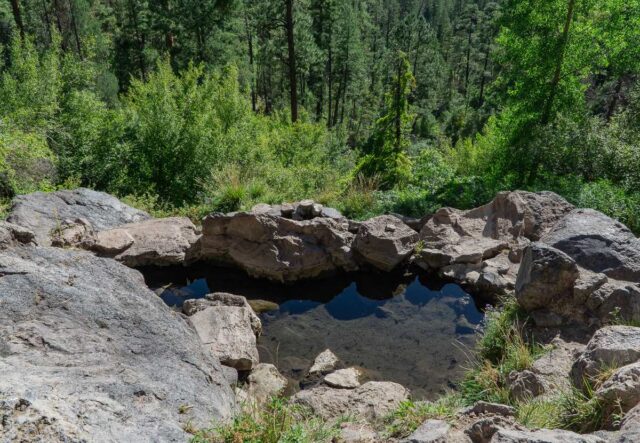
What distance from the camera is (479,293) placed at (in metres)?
8.77

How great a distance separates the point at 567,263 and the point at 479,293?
8.87 feet

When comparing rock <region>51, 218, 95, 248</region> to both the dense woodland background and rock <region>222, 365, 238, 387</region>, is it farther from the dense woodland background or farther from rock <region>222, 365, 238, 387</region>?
rock <region>222, 365, 238, 387</region>

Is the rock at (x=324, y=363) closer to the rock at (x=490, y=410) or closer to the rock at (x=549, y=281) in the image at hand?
the rock at (x=549, y=281)

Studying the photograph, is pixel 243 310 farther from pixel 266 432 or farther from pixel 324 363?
pixel 266 432

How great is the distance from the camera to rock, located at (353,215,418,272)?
9.48 metres

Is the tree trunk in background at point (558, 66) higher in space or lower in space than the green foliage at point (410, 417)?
higher

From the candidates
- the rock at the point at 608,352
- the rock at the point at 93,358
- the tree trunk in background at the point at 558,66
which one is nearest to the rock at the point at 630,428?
the rock at the point at 608,352

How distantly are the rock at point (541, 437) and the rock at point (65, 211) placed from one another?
25.4ft

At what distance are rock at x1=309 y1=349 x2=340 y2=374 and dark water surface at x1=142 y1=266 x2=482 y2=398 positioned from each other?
18 cm

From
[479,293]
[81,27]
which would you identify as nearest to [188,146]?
[479,293]

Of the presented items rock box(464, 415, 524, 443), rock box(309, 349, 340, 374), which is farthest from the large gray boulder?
rock box(464, 415, 524, 443)

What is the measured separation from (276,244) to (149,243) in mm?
2533

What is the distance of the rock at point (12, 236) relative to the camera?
5.14 meters

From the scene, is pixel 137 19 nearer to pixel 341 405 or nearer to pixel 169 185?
pixel 169 185
